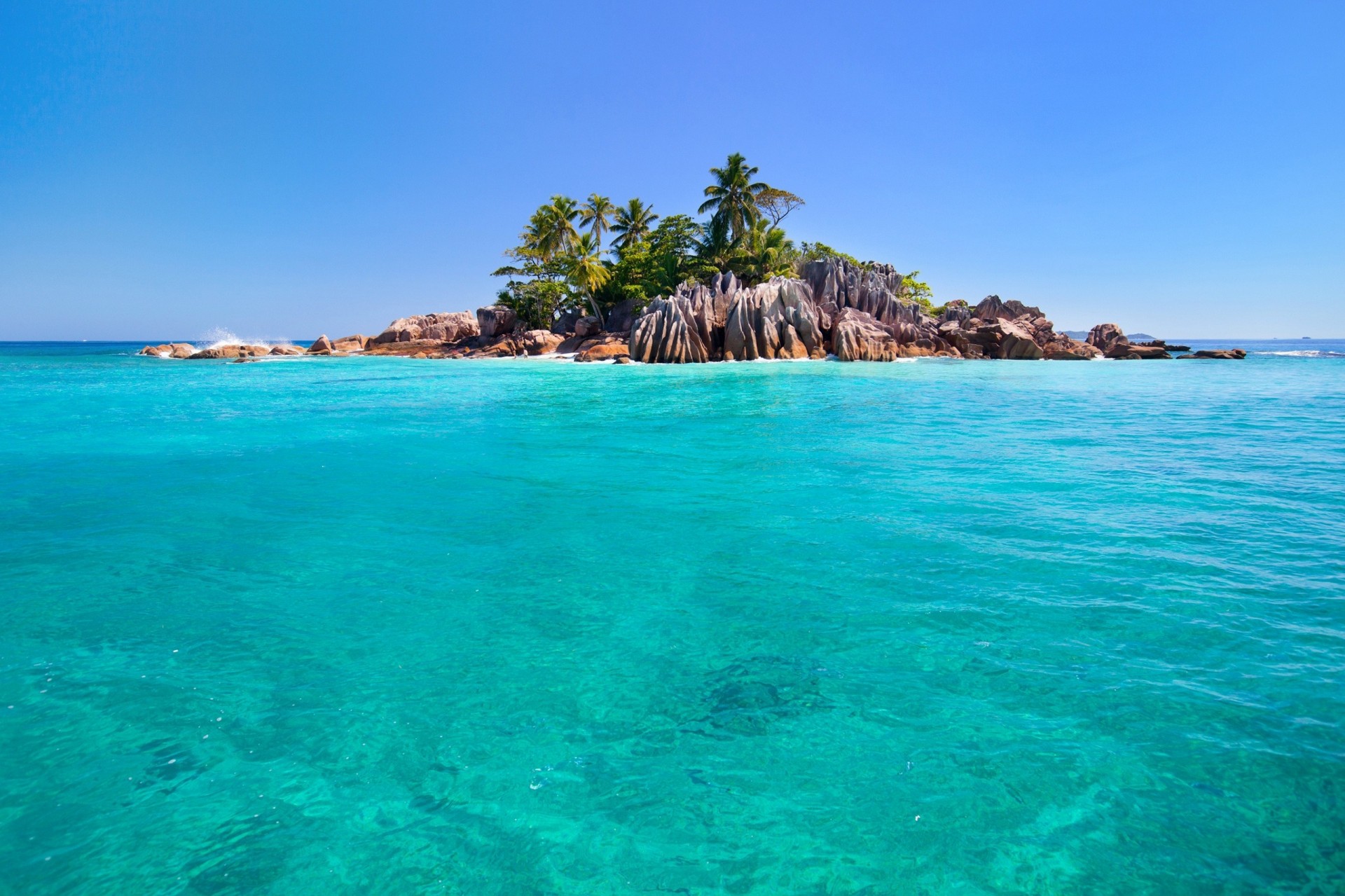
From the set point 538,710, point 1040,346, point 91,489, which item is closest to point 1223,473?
point 538,710

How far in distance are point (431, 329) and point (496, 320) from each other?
13.3m

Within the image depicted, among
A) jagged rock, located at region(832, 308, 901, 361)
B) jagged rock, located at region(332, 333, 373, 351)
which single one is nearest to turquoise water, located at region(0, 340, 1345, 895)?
jagged rock, located at region(832, 308, 901, 361)

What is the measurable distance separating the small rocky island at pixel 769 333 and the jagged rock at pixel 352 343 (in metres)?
0.12

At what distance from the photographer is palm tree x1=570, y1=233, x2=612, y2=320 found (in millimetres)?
58875

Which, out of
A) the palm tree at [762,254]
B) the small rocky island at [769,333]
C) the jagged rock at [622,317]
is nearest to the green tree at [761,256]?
the palm tree at [762,254]

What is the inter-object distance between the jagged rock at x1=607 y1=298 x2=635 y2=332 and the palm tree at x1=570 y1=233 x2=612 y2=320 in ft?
4.12

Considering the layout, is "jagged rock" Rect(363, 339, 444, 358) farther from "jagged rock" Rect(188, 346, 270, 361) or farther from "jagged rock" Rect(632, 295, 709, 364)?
"jagged rock" Rect(632, 295, 709, 364)

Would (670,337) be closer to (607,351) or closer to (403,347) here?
(607,351)

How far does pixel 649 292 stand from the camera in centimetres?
6053

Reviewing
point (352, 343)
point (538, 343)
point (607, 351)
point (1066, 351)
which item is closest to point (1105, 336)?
point (1066, 351)

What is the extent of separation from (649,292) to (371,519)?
178 feet

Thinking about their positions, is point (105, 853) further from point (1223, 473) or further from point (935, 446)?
point (1223, 473)

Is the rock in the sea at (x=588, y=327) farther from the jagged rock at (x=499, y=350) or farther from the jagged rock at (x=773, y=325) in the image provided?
the jagged rock at (x=773, y=325)

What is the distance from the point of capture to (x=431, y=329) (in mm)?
76125
